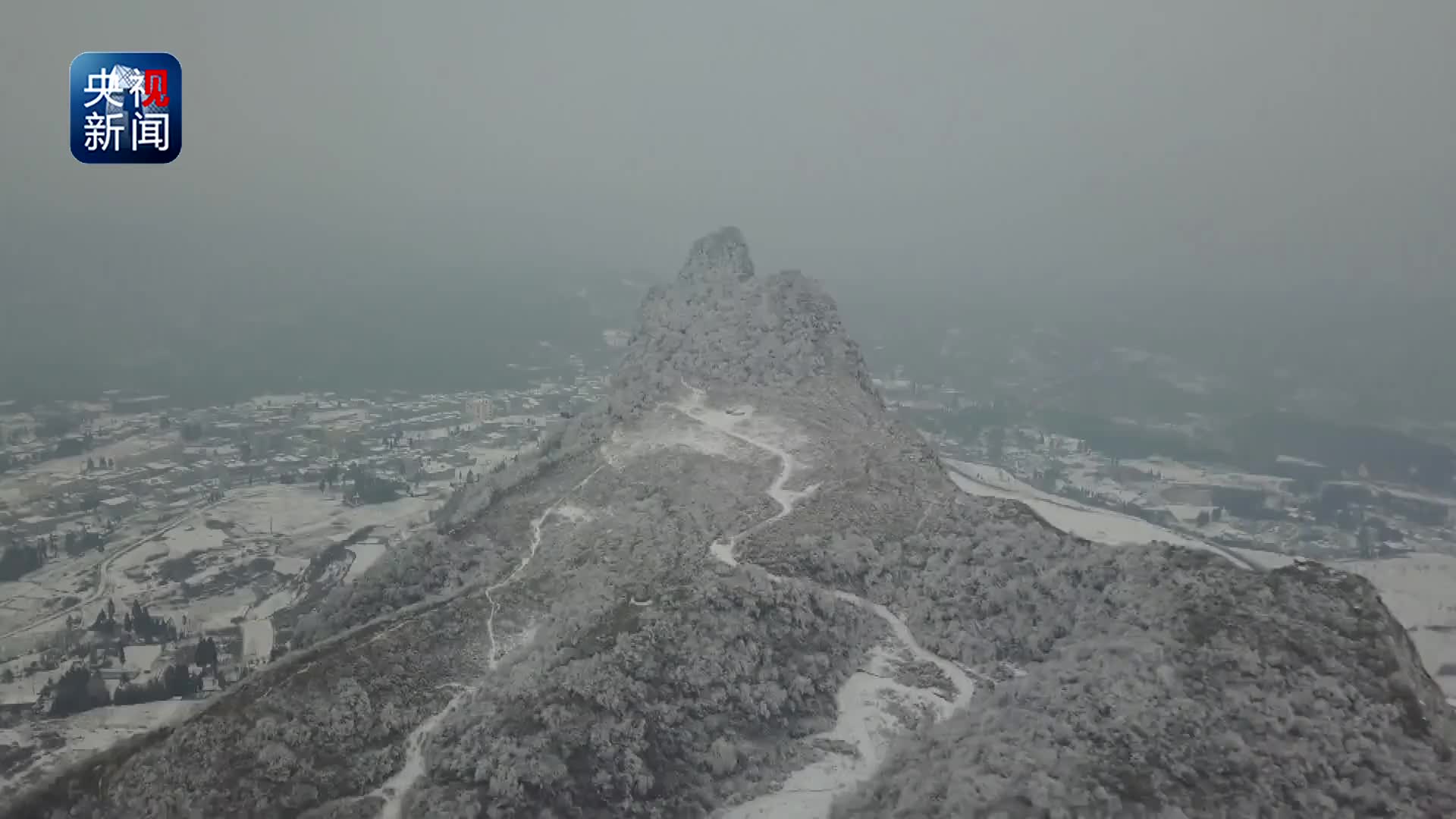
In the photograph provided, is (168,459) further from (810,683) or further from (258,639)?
(810,683)

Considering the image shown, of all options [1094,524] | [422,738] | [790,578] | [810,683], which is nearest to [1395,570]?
[1094,524]

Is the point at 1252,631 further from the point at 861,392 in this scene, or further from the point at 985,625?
the point at 861,392

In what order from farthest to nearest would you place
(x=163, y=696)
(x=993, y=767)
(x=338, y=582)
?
1. (x=338, y=582)
2. (x=163, y=696)
3. (x=993, y=767)

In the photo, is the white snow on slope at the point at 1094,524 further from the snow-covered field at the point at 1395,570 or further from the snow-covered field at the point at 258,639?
the snow-covered field at the point at 258,639

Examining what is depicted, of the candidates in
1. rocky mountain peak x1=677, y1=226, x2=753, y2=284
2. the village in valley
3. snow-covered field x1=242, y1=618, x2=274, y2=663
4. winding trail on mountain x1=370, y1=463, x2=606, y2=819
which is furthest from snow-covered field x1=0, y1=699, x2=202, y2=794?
rocky mountain peak x1=677, y1=226, x2=753, y2=284

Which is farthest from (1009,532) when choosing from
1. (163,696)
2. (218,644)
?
(218,644)
